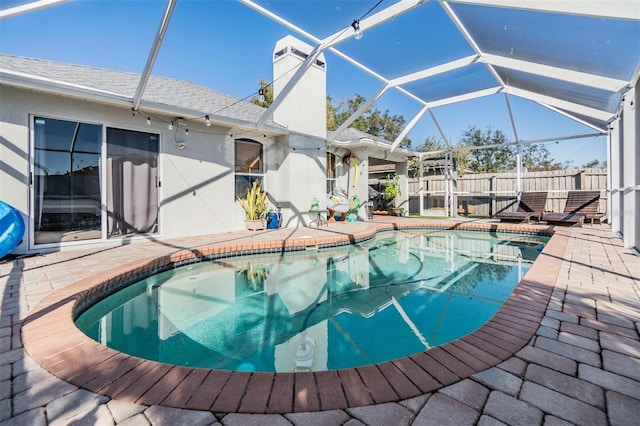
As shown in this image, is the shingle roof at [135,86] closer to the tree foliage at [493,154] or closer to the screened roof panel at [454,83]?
the screened roof panel at [454,83]

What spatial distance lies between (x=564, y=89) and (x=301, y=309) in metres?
8.36

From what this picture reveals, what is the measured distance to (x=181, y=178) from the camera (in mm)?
7816

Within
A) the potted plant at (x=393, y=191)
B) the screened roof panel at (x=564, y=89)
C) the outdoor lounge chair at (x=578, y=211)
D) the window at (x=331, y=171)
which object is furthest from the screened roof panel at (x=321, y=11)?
the potted plant at (x=393, y=191)

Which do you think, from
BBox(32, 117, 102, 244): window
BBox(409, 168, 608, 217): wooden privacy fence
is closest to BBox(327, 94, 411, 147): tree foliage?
BBox(409, 168, 608, 217): wooden privacy fence

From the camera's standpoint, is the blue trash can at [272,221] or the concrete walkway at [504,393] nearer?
the concrete walkway at [504,393]

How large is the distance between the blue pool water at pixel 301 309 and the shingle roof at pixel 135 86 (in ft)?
14.3

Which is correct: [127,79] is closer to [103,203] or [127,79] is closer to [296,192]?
[103,203]

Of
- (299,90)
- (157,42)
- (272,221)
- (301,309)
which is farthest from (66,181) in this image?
(299,90)

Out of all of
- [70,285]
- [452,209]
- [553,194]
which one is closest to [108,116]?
[70,285]

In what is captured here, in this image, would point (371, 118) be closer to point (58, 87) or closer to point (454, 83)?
point (454, 83)

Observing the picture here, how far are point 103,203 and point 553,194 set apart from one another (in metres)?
16.1

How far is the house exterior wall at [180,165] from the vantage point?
5.55m

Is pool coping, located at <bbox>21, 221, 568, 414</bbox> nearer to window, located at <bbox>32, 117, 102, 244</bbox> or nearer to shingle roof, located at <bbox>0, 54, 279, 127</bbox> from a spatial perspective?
window, located at <bbox>32, 117, 102, 244</bbox>

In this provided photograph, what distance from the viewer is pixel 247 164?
9.71 meters
